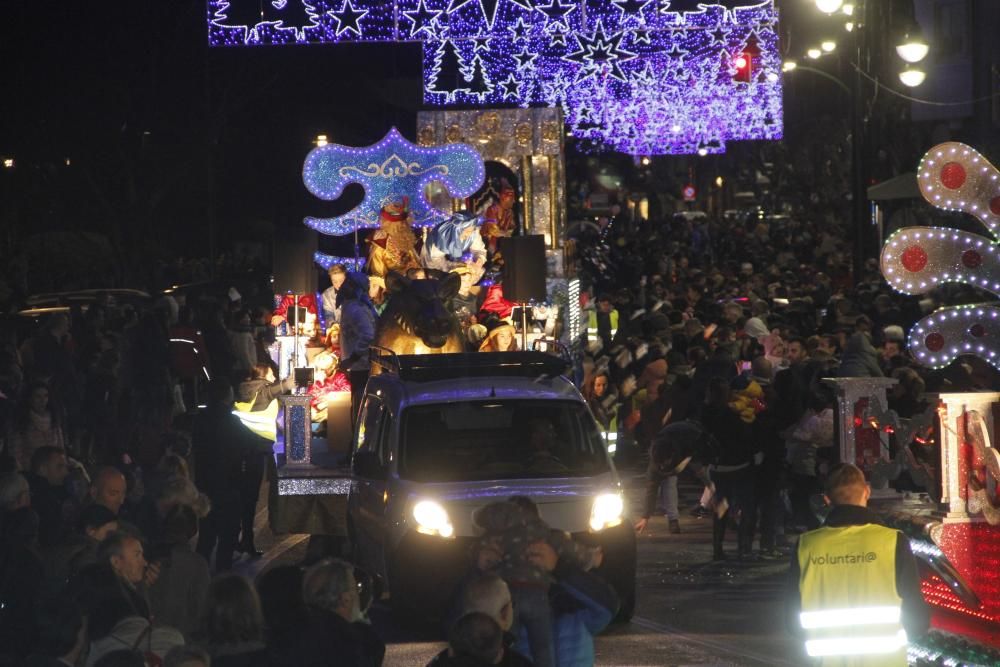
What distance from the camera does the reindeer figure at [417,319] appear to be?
15.3 metres

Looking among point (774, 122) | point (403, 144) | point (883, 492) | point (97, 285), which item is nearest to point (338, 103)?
point (97, 285)

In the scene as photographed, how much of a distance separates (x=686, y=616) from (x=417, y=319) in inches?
177

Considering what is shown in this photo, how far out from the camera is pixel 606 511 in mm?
11227

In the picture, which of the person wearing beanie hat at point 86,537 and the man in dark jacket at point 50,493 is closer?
the person wearing beanie hat at point 86,537

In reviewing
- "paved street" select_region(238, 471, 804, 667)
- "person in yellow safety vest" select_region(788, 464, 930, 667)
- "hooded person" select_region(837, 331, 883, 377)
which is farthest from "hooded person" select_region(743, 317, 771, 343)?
"person in yellow safety vest" select_region(788, 464, 930, 667)

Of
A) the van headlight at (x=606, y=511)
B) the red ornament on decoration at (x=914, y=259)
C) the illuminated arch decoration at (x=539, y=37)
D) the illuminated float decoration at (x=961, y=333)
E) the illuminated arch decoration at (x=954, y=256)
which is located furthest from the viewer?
the illuminated arch decoration at (x=539, y=37)

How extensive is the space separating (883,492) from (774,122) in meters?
22.7

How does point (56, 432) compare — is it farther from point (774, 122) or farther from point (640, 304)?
point (774, 122)

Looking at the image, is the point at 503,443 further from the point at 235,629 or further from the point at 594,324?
the point at 594,324

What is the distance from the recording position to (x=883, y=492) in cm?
1215

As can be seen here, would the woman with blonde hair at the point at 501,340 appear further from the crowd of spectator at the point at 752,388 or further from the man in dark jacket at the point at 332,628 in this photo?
the man in dark jacket at the point at 332,628

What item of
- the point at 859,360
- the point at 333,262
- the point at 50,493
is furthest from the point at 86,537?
the point at 333,262

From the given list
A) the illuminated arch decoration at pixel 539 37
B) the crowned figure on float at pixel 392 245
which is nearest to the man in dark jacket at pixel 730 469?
the crowned figure on float at pixel 392 245

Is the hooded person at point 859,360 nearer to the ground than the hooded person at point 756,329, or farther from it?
nearer to the ground
